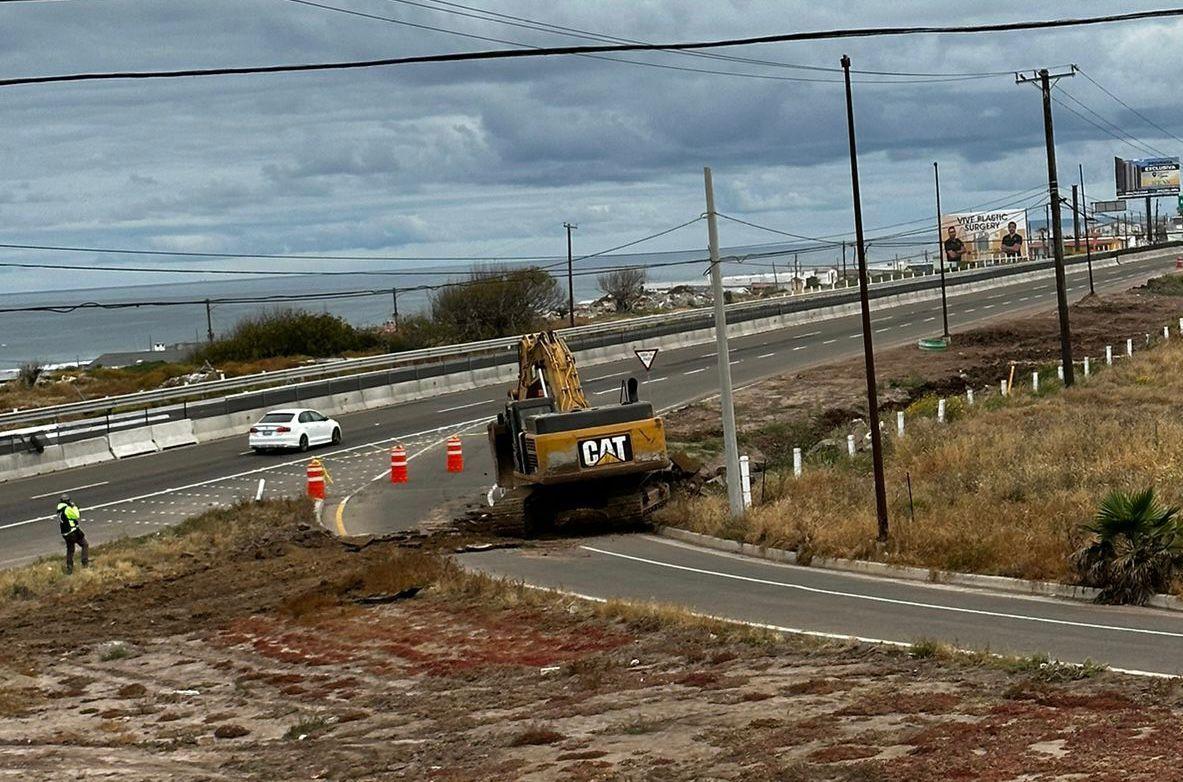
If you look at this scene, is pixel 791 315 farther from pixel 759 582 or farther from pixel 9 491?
pixel 759 582

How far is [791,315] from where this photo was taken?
8281 cm

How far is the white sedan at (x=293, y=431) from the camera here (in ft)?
147

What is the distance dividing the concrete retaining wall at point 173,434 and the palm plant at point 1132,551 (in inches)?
1271

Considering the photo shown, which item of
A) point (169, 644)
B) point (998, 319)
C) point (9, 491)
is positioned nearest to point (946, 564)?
point (169, 644)

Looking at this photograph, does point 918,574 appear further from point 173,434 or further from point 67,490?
point 173,434

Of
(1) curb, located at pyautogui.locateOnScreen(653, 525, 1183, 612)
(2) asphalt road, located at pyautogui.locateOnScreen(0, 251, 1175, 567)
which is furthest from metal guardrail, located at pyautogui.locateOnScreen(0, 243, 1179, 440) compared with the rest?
(1) curb, located at pyautogui.locateOnScreen(653, 525, 1183, 612)

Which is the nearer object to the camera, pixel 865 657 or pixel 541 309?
pixel 865 657

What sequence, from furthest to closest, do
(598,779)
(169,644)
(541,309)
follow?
(541,309), (169,644), (598,779)

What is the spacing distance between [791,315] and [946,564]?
59154mm

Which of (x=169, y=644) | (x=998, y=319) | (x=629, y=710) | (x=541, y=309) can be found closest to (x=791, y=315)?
(x=998, y=319)

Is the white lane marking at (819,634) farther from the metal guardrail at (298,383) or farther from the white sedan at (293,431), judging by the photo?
the metal guardrail at (298,383)

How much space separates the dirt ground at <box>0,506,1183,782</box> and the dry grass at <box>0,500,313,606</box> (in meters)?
0.86

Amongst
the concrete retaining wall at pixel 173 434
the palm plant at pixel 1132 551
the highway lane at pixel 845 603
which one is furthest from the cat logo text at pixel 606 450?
the concrete retaining wall at pixel 173 434

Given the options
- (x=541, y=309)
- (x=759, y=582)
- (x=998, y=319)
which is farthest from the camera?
(x=541, y=309)
